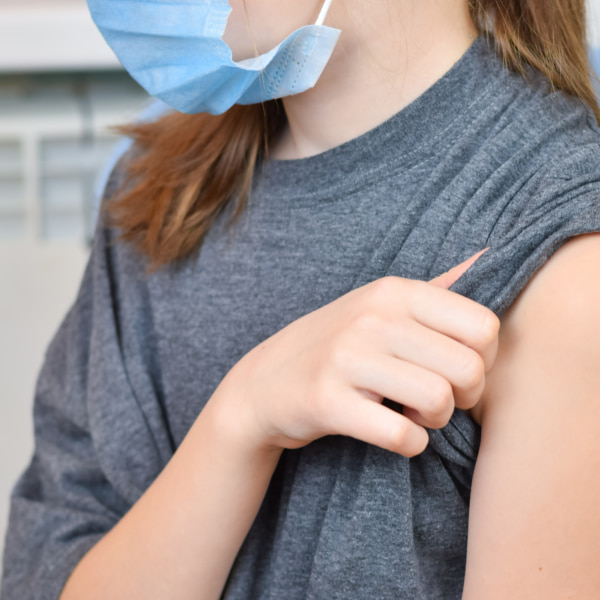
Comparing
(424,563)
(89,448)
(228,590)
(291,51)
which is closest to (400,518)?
(424,563)

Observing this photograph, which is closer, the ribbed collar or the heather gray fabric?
the heather gray fabric

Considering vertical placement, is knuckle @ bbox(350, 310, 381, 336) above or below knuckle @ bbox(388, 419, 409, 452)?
above

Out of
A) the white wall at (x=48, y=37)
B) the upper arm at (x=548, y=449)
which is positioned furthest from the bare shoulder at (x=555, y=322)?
the white wall at (x=48, y=37)

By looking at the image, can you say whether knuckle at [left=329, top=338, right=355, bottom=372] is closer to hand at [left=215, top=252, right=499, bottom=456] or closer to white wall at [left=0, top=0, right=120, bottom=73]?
hand at [left=215, top=252, right=499, bottom=456]

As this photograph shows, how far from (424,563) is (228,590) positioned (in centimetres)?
24

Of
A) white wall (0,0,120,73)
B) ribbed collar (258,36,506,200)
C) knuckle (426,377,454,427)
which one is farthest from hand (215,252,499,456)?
white wall (0,0,120,73)

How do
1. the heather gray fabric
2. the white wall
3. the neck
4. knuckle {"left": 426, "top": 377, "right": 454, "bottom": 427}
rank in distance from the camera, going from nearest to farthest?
knuckle {"left": 426, "top": 377, "right": 454, "bottom": 427} < the heather gray fabric < the neck < the white wall

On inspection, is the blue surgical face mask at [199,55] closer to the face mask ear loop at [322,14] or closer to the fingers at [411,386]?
the face mask ear loop at [322,14]

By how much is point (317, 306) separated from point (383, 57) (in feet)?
0.89

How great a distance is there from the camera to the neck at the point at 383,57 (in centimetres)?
71

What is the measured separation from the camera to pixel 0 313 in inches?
70.5

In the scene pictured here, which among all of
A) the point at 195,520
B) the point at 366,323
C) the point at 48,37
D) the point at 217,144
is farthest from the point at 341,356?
the point at 48,37

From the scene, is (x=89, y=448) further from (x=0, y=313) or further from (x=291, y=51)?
(x=0, y=313)

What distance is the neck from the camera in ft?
2.32
